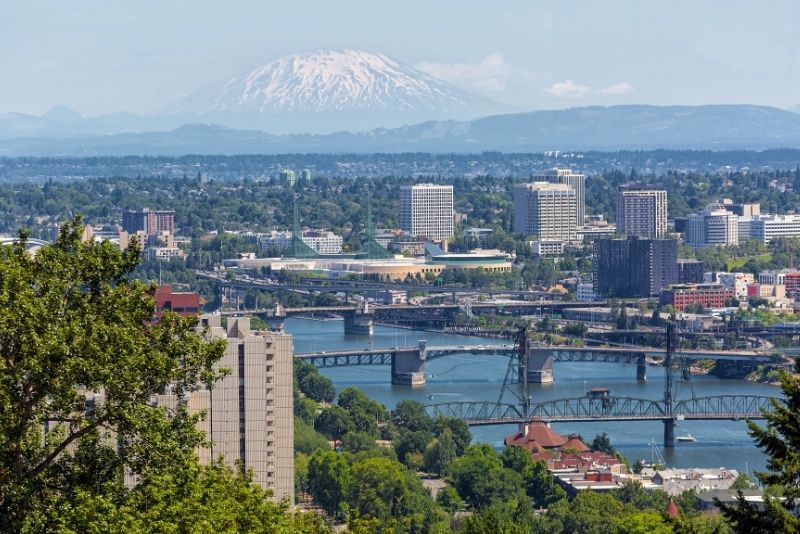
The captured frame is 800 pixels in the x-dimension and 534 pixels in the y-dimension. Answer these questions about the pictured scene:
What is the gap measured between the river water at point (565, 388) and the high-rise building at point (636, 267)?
8.06 m

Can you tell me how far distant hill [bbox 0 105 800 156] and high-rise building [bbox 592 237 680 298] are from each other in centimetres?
11928

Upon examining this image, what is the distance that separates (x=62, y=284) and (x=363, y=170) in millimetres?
116493

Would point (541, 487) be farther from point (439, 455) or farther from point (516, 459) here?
point (439, 455)

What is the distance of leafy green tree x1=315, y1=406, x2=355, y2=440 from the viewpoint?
25.1 meters

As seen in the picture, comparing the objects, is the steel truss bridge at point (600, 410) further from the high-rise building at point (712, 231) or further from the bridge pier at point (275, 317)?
the high-rise building at point (712, 231)

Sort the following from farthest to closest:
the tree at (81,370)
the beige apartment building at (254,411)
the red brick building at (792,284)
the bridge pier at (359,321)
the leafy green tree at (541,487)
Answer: the red brick building at (792,284), the bridge pier at (359,321), the leafy green tree at (541,487), the beige apartment building at (254,411), the tree at (81,370)

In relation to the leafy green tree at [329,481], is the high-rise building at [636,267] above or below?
below

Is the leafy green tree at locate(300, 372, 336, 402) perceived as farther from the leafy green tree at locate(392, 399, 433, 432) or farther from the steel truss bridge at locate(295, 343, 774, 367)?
the steel truss bridge at locate(295, 343, 774, 367)

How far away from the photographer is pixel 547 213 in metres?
69.6

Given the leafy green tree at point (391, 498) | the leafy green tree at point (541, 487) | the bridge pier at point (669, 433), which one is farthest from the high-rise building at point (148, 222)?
the leafy green tree at point (391, 498)

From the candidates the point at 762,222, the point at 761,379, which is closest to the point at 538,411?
the point at 761,379

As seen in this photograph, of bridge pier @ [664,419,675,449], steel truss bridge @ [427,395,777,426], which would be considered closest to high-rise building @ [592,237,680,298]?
steel truss bridge @ [427,395,777,426]

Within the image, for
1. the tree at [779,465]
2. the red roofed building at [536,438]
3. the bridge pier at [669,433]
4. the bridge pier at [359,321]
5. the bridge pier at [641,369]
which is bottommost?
the bridge pier at [359,321]

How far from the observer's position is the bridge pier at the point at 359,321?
44.9m
